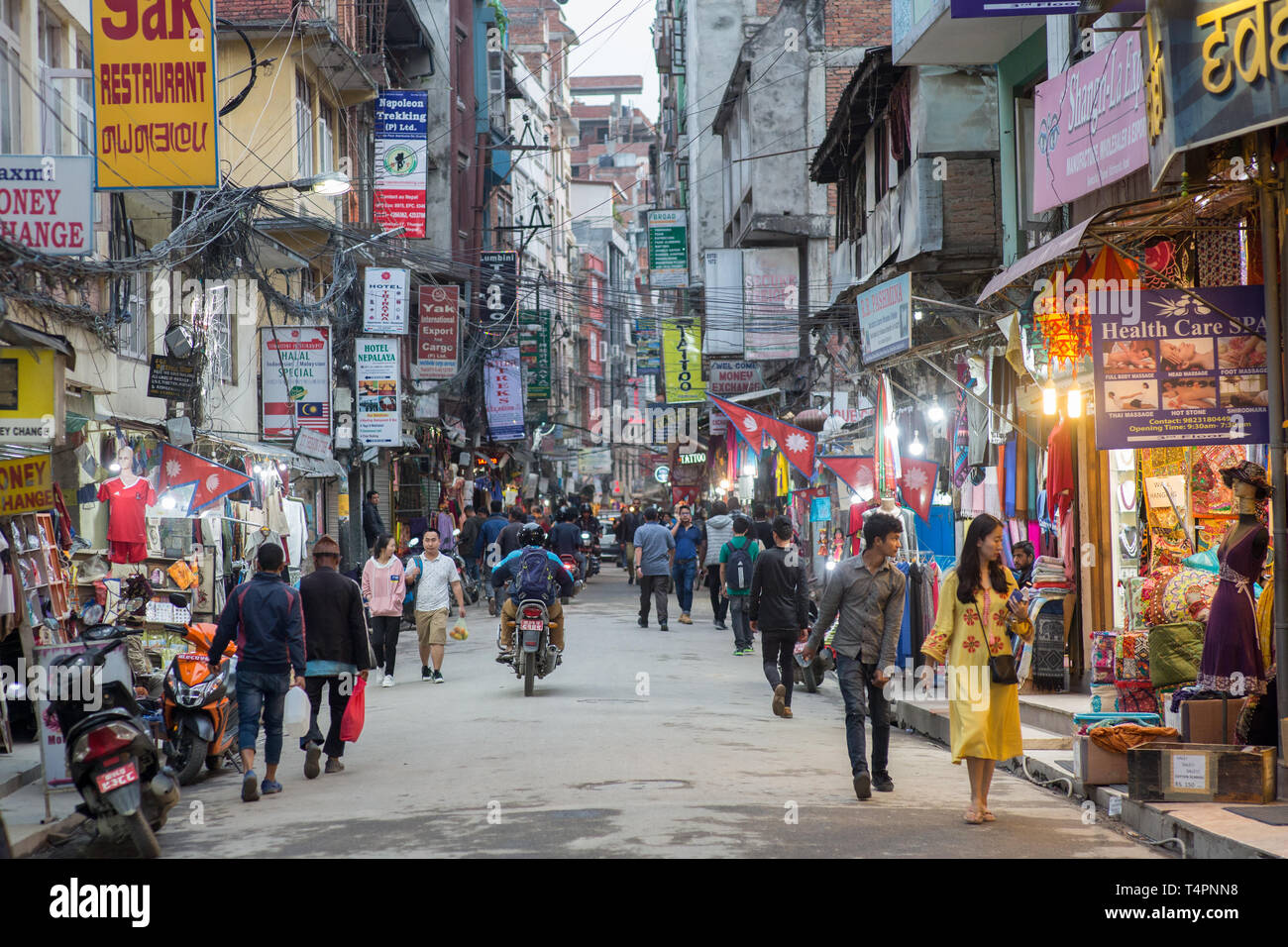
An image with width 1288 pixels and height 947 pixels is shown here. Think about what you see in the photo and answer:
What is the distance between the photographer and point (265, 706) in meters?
10.4

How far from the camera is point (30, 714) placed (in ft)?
39.3

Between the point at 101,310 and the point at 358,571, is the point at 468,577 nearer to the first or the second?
the point at 358,571

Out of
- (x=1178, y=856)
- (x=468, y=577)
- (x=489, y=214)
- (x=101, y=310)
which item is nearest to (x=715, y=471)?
(x=489, y=214)

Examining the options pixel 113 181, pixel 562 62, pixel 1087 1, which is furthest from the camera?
pixel 562 62

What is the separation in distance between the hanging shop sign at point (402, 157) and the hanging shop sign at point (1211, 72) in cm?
2082

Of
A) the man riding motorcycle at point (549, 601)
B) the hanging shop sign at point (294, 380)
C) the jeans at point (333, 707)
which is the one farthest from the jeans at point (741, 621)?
the jeans at point (333, 707)

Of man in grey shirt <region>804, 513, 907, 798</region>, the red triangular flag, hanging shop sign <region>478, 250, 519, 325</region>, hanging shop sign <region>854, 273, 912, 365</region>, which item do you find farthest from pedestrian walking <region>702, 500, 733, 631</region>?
hanging shop sign <region>478, 250, 519, 325</region>

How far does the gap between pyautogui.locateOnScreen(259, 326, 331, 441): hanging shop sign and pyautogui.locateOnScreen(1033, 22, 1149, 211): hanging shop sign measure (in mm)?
11770

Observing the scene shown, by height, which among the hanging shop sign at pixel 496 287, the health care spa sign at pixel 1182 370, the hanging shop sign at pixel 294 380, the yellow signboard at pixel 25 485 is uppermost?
the hanging shop sign at pixel 496 287

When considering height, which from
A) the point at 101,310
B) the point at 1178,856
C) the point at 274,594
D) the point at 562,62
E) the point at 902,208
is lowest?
the point at 1178,856

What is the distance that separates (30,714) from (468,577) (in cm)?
1962

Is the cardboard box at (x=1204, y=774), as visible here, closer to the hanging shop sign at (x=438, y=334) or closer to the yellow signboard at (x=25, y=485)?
the yellow signboard at (x=25, y=485)

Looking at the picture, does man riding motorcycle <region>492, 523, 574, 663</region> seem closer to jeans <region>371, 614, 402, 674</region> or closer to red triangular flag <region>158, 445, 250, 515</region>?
jeans <region>371, 614, 402, 674</region>

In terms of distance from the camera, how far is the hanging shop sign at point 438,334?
3064cm
